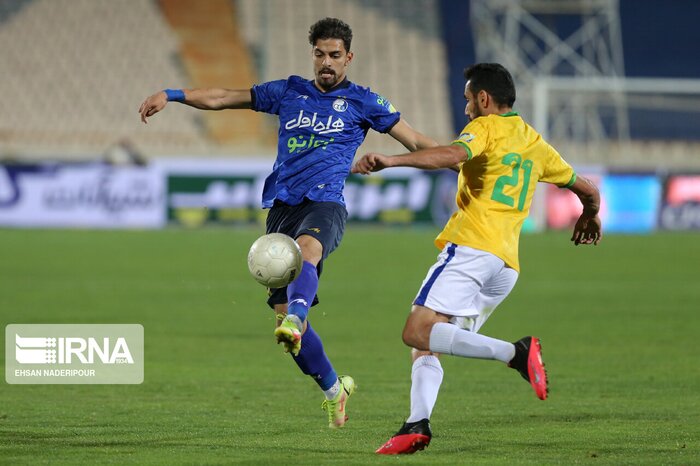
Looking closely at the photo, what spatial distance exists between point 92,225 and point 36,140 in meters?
7.82

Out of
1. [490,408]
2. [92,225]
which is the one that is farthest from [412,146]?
[92,225]

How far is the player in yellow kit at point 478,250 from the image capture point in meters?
6.08

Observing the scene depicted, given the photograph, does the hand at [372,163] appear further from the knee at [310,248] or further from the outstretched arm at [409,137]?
the outstretched arm at [409,137]

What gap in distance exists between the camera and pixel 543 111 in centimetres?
3083

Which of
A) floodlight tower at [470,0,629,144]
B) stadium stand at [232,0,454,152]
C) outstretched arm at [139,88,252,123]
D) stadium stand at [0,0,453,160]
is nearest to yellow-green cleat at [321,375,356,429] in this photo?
outstretched arm at [139,88,252,123]

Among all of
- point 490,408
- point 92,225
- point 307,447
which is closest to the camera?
point 307,447

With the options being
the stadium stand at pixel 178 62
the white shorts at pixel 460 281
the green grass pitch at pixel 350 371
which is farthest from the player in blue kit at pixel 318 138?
the stadium stand at pixel 178 62

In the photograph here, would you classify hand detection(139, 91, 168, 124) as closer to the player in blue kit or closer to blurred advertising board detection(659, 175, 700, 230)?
the player in blue kit

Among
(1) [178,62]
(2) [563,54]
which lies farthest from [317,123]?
(2) [563,54]

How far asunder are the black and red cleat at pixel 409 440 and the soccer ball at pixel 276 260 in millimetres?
1216

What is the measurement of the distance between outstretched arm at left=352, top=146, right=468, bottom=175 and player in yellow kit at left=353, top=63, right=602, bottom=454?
0.04ft

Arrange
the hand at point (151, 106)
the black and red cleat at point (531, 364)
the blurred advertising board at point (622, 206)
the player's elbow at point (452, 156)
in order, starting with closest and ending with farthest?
the player's elbow at point (452, 156)
the black and red cleat at point (531, 364)
the hand at point (151, 106)
the blurred advertising board at point (622, 206)

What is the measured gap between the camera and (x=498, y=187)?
6352mm

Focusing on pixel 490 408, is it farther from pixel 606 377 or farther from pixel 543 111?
pixel 543 111
